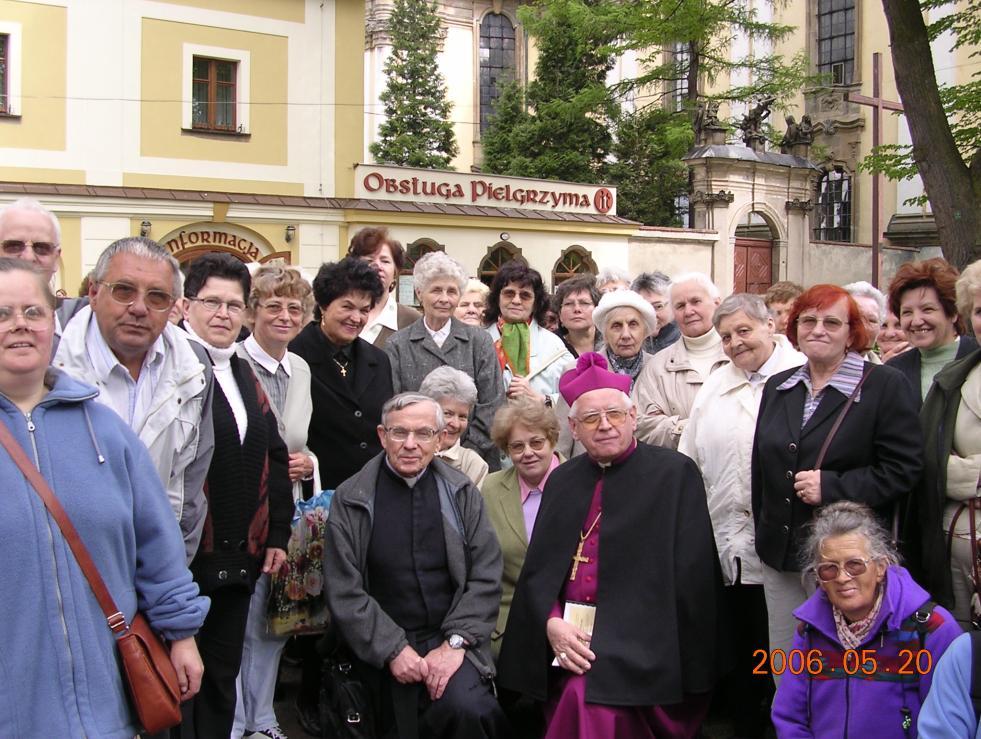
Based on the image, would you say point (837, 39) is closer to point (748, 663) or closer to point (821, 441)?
point (748, 663)

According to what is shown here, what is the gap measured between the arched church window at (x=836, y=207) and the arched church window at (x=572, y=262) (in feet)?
42.8

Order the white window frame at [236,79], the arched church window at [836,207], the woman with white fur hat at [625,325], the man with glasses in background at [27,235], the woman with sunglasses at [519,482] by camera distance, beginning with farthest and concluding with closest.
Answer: the arched church window at [836,207] → the white window frame at [236,79] → the woman with white fur hat at [625,325] → the woman with sunglasses at [519,482] → the man with glasses in background at [27,235]

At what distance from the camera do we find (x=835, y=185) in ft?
109

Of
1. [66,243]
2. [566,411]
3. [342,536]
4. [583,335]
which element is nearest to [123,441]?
[342,536]

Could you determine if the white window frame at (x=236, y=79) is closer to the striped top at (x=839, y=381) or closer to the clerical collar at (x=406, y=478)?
the clerical collar at (x=406, y=478)

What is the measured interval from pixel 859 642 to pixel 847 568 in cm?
26

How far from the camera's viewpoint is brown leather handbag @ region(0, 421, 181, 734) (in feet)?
8.59

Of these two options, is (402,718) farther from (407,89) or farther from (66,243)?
(407,89)

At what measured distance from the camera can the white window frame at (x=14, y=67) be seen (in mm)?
17312

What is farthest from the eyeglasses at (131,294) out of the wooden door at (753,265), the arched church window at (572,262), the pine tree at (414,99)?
the pine tree at (414,99)

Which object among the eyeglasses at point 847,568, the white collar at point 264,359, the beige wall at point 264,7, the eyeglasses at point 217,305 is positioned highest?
the beige wall at point 264,7

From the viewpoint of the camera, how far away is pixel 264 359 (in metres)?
4.57

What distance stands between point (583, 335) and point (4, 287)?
4.00 metres

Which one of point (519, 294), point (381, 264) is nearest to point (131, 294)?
point (381, 264)
